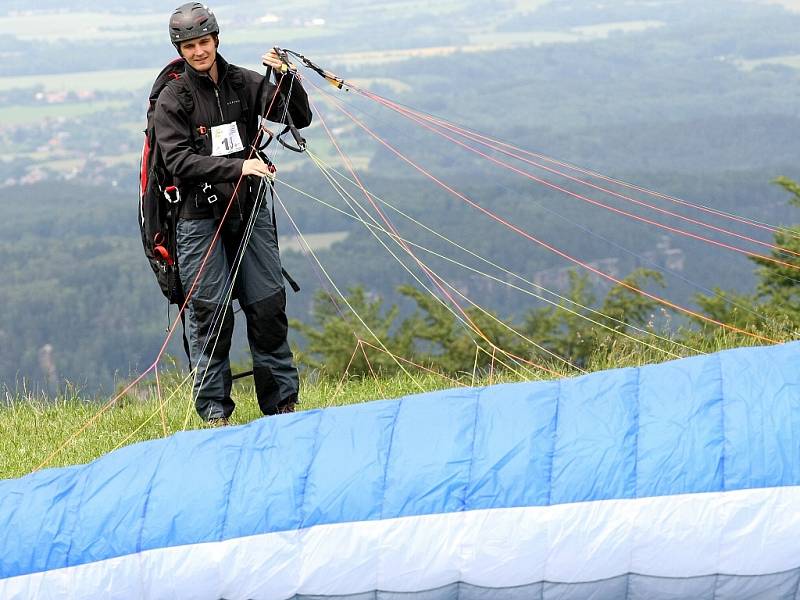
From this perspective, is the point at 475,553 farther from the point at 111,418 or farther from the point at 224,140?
the point at 111,418

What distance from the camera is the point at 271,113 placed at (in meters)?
5.57

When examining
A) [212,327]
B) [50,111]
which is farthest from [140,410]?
[50,111]

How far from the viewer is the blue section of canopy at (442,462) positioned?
3908mm

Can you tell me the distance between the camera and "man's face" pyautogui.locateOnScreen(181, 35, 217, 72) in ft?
17.6

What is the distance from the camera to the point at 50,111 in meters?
118

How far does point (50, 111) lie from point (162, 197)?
119087 mm

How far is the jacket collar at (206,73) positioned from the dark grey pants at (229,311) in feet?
2.07

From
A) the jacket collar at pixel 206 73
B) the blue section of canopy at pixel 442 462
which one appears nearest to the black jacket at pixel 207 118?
the jacket collar at pixel 206 73

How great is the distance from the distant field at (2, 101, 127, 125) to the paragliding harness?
360 feet

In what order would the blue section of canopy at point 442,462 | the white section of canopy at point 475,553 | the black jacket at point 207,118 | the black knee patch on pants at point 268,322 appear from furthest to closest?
the black knee patch on pants at point 268,322, the black jacket at point 207,118, the blue section of canopy at point 442,462, the white section of canopy at point 475,553

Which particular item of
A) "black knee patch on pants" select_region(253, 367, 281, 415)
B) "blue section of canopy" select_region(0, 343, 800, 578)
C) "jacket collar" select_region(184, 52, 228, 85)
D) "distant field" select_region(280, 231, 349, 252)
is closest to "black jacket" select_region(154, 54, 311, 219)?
"jacket collar" select_region(184, 52, 228, 85)

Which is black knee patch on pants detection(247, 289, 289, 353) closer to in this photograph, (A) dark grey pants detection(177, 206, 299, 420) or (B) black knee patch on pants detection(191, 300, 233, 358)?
(A) dark grey pants detection(177, 206, 299, 420)

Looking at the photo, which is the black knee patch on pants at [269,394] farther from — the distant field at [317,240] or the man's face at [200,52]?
the distant field at [317,240]

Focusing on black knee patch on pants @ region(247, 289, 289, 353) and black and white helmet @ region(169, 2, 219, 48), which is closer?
black and white helmet @ region(169, 2, 219, 48)
